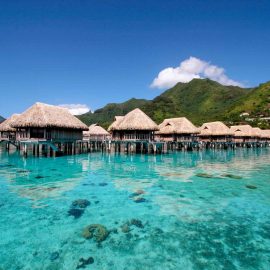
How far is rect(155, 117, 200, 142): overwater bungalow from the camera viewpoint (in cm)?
3744

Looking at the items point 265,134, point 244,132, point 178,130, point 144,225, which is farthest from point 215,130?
point 144,225

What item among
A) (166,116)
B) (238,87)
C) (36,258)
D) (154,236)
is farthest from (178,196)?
(238,87)

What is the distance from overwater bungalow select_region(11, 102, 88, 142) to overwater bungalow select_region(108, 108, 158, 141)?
17.3 ft

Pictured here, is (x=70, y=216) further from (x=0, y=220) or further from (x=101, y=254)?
(x=101, y=254)

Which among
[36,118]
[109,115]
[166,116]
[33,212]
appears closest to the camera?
[33,212]

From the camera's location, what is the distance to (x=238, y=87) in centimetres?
12744

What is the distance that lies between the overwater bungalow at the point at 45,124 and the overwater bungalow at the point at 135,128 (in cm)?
529

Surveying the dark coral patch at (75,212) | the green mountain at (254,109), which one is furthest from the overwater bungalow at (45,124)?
the green mountain at (254,109)

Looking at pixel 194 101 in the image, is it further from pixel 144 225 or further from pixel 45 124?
pixel 144 225

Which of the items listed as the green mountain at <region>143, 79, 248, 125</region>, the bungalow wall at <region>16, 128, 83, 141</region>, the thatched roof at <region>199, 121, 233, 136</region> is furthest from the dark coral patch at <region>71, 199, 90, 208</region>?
the green mountain at <region>143, 79, 248, 125</region>

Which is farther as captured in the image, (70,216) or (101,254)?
(70,216)

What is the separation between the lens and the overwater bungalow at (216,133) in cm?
4531

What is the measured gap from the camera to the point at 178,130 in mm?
37438

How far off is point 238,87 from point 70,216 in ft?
438
